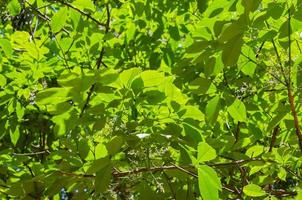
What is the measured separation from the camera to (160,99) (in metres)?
1.75

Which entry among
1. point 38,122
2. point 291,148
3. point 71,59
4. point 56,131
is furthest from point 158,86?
point 38,122

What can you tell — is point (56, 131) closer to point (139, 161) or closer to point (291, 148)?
point (139, 161)

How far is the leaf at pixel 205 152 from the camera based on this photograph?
1.71m

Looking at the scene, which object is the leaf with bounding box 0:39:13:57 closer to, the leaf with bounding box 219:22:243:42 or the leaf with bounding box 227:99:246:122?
the leaf with bounding box 227:99:246:122

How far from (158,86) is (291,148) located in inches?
29.9

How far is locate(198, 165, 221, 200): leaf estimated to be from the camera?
1659 mm

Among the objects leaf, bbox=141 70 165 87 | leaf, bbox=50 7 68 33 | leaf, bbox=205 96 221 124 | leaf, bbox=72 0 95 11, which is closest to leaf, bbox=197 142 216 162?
leaf, bbox=205 96 221 124

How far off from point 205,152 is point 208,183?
0.12 meters

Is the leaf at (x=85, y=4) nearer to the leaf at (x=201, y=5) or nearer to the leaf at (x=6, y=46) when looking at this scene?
the leaf at (x=6, y=46)

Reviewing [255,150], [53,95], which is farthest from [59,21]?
[255,150]

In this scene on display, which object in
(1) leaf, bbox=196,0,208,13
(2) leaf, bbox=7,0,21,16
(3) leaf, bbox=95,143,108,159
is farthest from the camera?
(2) leaf, bbox=7,0,21,16

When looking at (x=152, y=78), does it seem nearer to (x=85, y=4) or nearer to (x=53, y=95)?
(x=53, y=95)

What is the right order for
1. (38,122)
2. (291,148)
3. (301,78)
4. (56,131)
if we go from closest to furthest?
1. (301,78)
2. (56,131)
3. (291,148)
4. (38,122)

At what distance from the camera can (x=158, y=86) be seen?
5.89ft
